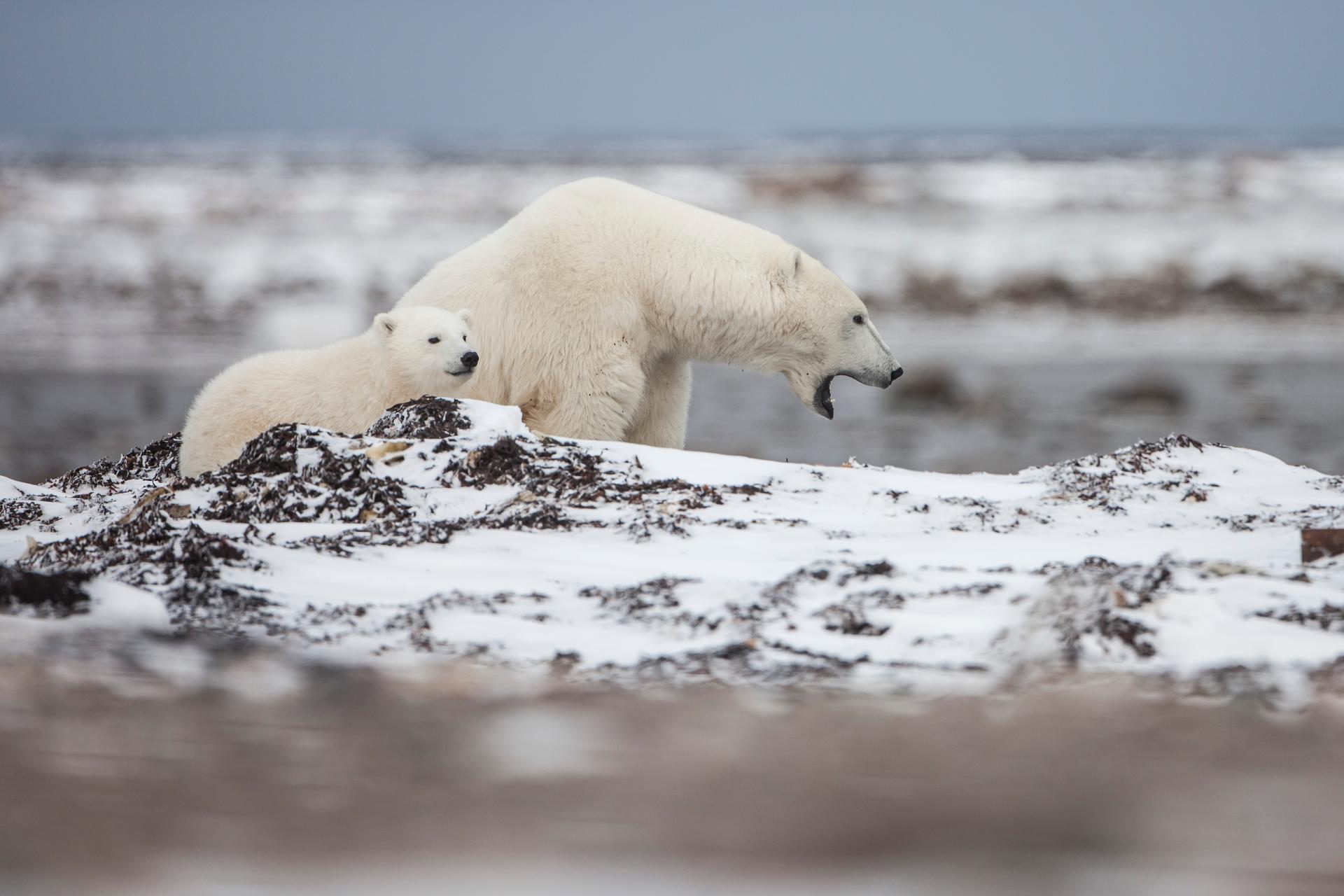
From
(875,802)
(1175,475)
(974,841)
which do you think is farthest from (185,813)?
(1175,475)

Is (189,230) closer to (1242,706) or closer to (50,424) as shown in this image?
(50,424)

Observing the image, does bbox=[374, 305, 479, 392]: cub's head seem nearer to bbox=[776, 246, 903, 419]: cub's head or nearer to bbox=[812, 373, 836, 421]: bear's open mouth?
bbox=[776, 246, 903, 419]: cub's head

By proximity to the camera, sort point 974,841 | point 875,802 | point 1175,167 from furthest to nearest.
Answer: point 1175,167 < point 875,802 < point 974,841

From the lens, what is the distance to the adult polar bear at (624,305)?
468 cm

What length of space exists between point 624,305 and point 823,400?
3.55 feet

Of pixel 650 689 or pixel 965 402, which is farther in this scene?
pixel 965 402

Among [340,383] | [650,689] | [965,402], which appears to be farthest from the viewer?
[965,402]

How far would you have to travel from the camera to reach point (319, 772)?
1.81 metres

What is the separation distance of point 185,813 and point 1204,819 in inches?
53.9

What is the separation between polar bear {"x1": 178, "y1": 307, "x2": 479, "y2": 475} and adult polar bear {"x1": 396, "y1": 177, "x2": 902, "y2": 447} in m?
0.22

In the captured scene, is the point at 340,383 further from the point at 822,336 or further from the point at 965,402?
the point at 965,402

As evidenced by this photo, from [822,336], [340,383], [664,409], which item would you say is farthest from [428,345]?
[822,336]

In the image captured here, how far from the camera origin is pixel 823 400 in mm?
5324

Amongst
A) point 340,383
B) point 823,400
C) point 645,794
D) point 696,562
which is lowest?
point 645,794
